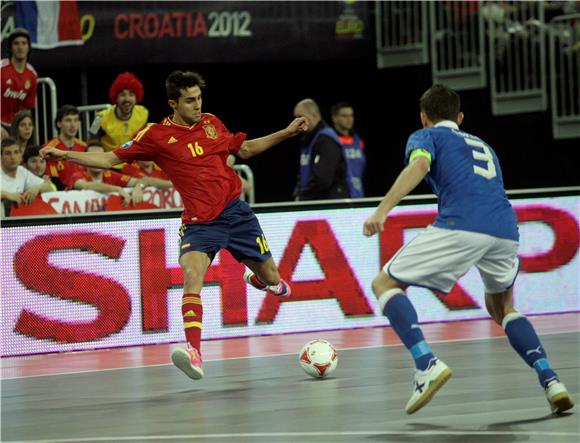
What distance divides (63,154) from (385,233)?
188 inches

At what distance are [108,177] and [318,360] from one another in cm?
535

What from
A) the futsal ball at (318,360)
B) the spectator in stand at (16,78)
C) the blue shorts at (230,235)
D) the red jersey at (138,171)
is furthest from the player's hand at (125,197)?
the futsal ball at (318,360)

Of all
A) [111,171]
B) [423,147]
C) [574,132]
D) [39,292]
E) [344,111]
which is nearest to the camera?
[423,147]

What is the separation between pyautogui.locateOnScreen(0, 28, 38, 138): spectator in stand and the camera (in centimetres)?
1448

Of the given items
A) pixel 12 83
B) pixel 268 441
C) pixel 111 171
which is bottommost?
pixel 268 441

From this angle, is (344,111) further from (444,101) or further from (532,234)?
(444,101)

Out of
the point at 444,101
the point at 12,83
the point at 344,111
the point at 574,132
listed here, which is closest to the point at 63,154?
the point at 444,101

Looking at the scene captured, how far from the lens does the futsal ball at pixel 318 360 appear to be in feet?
30.6

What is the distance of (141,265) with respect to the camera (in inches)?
476

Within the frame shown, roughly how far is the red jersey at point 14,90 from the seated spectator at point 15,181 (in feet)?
5.62

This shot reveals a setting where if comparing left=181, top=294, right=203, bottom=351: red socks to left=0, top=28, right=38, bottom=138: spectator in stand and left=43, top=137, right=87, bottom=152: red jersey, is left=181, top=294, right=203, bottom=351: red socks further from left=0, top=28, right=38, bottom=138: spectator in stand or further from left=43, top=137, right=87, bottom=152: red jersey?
left=0, top=28, right=38, bottom=138: spectator in stand

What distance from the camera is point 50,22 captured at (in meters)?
16.4

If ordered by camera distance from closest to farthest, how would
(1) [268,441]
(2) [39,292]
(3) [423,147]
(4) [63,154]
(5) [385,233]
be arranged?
(1) [268,441], (3) [423,147], (4) [63,154], (2) [39,292], (5) [385,233]

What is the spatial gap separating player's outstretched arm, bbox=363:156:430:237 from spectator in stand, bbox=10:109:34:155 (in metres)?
7.20
